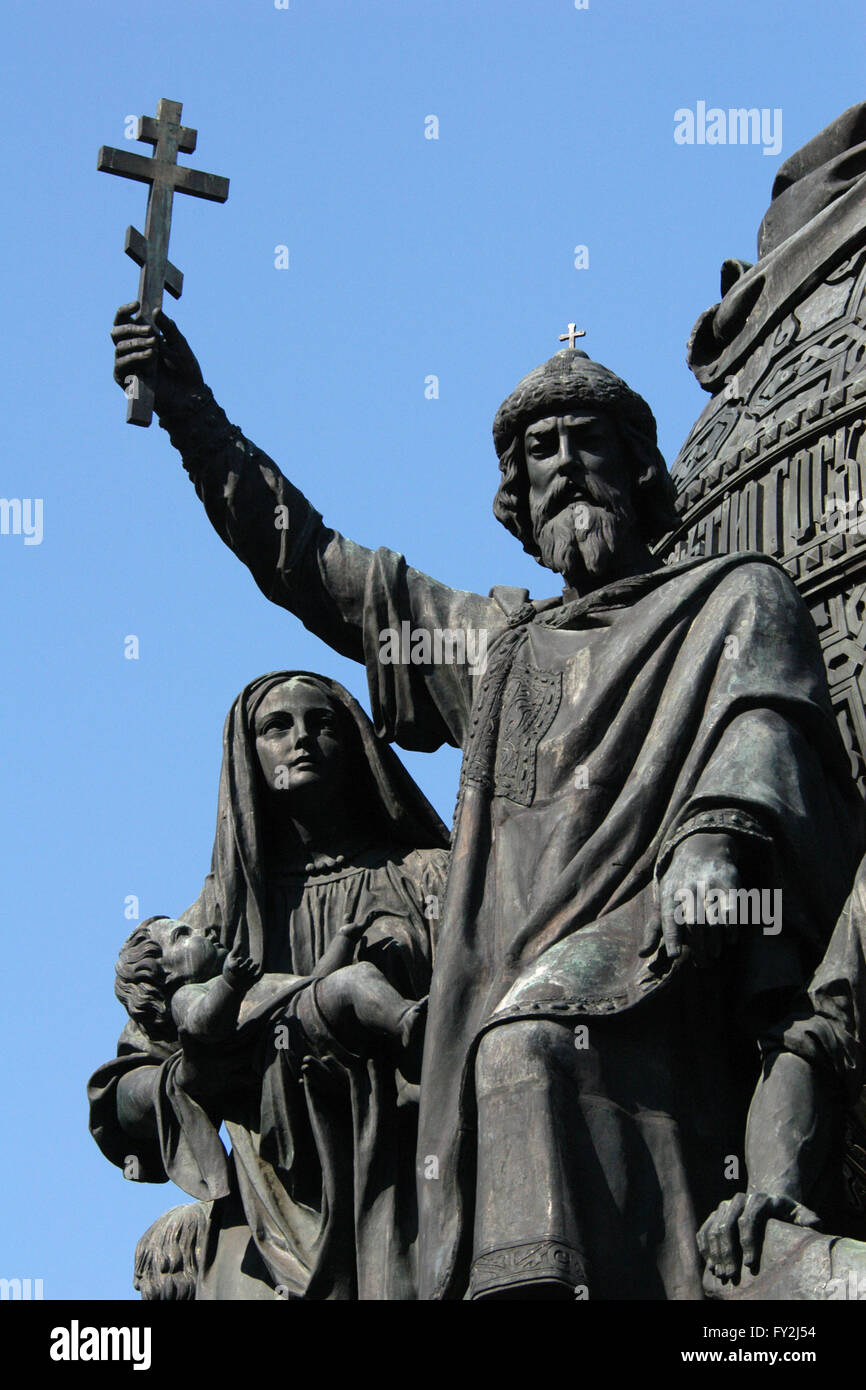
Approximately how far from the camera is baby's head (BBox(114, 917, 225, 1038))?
13.0 meters

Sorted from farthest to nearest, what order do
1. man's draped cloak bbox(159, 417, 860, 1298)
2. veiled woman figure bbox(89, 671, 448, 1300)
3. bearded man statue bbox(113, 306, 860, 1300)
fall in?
1. veiled woman figure bbox(89, 671, 448, 1300)
2. man's draped cloak bbox(159, 417, 860, 1298)
3. bearded man statue bbox(113, 306, 860, 1300)

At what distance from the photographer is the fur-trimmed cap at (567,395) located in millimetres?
12945

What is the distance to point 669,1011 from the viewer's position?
445 inches

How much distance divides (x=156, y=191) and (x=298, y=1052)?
3743 millimetres

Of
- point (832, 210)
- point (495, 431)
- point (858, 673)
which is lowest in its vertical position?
point (858, 673)

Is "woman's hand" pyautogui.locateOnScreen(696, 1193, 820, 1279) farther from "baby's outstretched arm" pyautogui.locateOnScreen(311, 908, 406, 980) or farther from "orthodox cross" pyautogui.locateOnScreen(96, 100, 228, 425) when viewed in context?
"orthodox cross" pyautogui.locateOnScreen(96, 100, 228, 425)

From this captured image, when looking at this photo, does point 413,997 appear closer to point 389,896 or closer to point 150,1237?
point 389,896

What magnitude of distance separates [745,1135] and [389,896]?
2.47m

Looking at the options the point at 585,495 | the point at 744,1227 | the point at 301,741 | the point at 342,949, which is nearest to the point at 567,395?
the point at 585,495

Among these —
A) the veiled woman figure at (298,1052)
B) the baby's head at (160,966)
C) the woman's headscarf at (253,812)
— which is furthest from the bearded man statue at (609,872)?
the baby's head at (160,966)

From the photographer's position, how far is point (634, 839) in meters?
11.7

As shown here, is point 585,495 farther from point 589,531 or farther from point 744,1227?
point 744,1227

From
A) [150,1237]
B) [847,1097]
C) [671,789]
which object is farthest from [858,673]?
[150,1237]

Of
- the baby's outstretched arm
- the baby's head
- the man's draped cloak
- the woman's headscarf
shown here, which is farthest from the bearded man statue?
the baby's head
